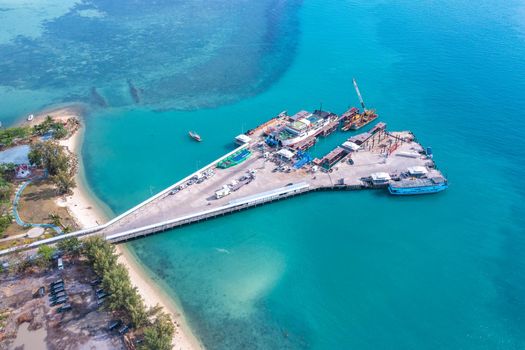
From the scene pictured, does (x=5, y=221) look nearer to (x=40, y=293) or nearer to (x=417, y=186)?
(x=40, y=293)

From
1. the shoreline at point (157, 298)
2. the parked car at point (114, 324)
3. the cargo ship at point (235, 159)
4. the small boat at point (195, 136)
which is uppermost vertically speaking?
the small boat at point (195, 136)

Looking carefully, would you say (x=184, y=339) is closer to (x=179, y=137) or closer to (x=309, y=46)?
(x=179, y=137)

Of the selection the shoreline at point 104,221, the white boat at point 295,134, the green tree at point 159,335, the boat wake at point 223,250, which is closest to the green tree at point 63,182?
Answer: the shoreline at point 104,221

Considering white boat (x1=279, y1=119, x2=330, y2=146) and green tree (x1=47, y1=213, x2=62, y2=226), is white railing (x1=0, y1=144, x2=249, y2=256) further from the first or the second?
white boat (x1=279, y1=119, x2=330, y2=146)

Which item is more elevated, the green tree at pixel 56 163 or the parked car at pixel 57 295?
the green tree at pixel 56 163

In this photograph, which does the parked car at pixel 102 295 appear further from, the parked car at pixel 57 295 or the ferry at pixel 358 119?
the ferry at pixel 358 119
